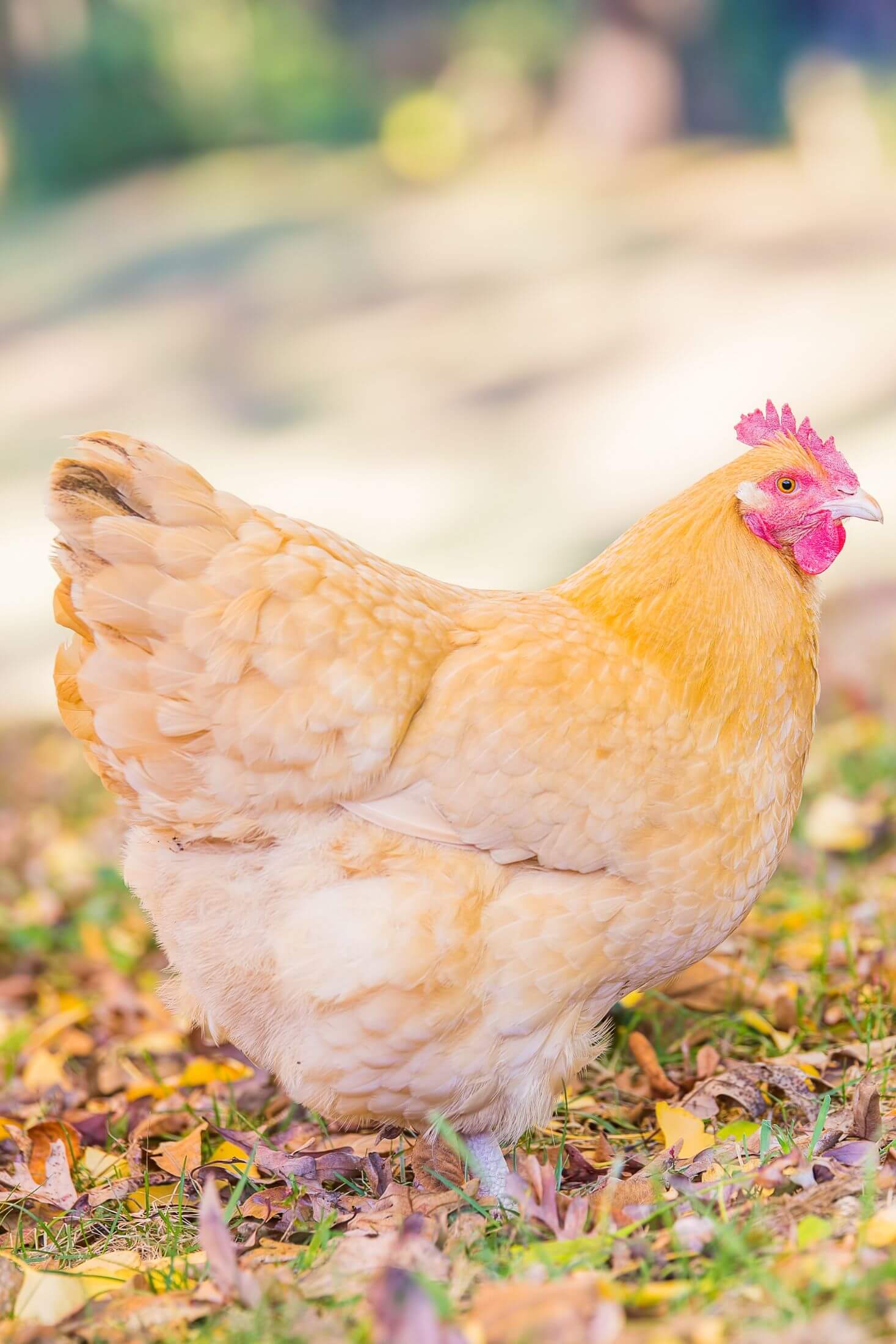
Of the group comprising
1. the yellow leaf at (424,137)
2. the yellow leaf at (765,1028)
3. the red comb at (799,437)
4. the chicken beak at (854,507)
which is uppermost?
the yellow leaf at (424,137)

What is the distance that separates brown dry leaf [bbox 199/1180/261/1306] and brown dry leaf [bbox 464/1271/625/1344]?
0.38 m

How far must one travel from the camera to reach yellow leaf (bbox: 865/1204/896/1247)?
191 centimetres

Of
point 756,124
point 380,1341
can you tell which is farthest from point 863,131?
point 380,1341

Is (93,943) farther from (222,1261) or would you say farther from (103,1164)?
(222,1261)

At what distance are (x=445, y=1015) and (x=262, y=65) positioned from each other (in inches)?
681

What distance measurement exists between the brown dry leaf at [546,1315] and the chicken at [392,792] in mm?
657

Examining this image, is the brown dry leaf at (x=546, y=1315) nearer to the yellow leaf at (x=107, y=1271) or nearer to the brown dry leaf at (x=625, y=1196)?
the brown dry leaf at (x=625, y=1196)

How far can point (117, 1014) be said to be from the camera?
3.89 meters

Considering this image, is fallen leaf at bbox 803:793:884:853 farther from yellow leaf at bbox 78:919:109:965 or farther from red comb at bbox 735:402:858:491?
yellow leaf at bbox 78:919:109:965

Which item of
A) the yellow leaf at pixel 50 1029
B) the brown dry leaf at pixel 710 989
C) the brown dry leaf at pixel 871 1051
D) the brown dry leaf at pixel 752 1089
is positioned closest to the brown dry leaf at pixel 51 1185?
the yellow leaf at pixel 50 1029

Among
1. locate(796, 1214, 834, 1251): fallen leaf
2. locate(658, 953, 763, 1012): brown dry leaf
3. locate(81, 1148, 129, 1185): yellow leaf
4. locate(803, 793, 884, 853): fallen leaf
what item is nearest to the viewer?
locate(796, 1214, 834, 1251): fallen leaf

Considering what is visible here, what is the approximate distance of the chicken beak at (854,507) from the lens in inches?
107

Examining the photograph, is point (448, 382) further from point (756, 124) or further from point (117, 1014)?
point (117, 1014)

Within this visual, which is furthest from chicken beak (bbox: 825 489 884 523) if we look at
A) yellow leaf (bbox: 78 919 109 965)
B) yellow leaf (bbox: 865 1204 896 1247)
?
yellow leaf (bbox: 78 919 109 965)
